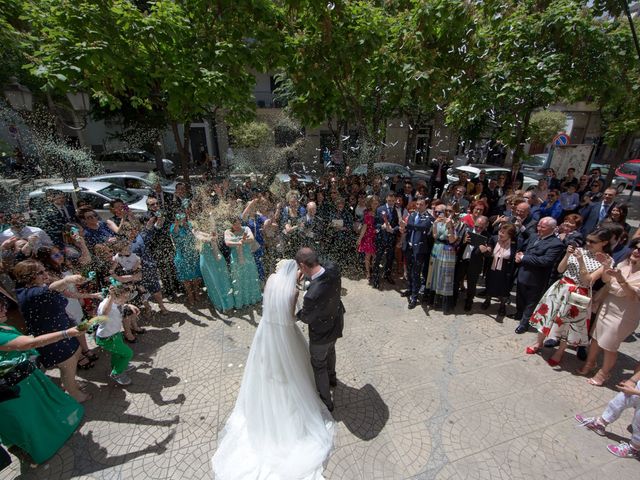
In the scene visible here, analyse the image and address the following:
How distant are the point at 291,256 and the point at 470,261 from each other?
3438 mm

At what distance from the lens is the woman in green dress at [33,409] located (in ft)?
8.59

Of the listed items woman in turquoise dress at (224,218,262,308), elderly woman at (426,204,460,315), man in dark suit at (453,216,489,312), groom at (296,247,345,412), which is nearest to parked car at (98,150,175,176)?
woman in turquoise dress at (224,218,262,308)

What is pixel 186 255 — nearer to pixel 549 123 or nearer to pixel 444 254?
pixel 444 254

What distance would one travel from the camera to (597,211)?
6.49 meters

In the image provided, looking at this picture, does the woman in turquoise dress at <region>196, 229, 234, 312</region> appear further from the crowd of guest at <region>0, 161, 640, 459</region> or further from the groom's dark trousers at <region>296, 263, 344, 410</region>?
the groom's dark trousers at <region>296, 263, 344, 410</region>

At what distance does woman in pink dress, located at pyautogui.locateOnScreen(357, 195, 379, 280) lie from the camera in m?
5.98

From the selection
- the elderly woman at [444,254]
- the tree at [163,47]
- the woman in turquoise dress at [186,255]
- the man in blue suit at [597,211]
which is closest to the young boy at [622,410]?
the elderly woman at [444,254]

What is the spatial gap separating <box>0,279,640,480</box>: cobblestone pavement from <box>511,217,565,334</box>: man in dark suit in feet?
1.29

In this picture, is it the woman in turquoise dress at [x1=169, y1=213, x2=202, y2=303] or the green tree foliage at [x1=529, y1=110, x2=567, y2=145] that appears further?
the green tree foliage at [x1=529, y1=110, x2=567, y2=145]

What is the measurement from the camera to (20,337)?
8.51 ft

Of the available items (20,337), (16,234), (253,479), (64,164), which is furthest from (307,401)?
(64,164)

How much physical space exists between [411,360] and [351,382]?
94 centimetres

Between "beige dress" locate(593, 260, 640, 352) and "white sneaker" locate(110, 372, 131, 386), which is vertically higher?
"beige dress" locate(593, 260, 640, 352)

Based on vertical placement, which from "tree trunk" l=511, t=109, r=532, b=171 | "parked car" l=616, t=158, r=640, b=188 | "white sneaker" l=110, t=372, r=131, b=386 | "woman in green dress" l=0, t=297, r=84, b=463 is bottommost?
"white sneaker" l=110, t=372, r=131, b=386
